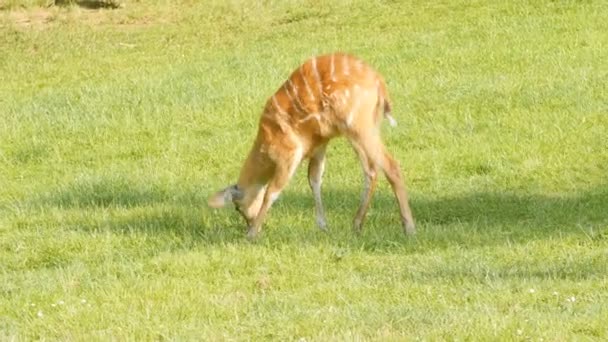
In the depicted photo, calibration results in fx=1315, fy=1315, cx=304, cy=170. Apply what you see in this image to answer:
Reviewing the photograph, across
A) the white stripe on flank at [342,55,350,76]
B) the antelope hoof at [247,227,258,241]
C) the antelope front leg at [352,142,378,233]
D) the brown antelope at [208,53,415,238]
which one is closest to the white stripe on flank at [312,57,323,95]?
the brown antelope at [208,53,415,238]

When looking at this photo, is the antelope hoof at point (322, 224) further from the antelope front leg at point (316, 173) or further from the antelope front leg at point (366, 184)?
the antelope front leg at point (366, 184)

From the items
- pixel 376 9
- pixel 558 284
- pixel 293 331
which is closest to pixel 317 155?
pixel 558 284

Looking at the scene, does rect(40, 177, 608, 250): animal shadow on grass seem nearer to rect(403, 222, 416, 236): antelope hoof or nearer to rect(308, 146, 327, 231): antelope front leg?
rect(403, 222, 416, 236): antelope hoof

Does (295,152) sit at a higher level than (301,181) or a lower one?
higher

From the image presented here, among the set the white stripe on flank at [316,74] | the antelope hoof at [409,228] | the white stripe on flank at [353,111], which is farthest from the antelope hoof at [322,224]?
the white stripe on flank at [316,74]

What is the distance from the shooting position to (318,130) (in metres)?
9.48

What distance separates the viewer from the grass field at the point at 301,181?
22.6 ft

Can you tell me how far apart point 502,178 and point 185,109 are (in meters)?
4.09

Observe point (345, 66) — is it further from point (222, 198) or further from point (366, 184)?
point (222, 198)

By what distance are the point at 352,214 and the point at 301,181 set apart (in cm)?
134

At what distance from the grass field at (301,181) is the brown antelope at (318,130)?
0.82ft

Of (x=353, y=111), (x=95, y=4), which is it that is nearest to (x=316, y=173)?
(x=353, y=111)

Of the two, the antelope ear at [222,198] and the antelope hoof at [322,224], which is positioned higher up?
the antelope ear at [222,198]

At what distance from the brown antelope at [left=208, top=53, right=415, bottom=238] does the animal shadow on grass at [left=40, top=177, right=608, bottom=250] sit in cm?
20
